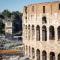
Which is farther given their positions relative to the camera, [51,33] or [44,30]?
[44,30]

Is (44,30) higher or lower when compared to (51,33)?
higher

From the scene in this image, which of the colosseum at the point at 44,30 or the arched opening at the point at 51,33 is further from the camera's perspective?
the arched opening at the point at 51,33

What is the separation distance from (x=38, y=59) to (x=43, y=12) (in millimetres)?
3639

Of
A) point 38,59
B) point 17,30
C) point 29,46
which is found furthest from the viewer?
point 17,30

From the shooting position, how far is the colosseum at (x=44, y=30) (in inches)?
676

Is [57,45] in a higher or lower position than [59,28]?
lower

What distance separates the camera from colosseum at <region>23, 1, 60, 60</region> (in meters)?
17.2

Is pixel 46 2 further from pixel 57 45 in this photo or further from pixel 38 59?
pixel 38 59

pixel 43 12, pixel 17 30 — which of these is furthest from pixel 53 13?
pixel 17 30

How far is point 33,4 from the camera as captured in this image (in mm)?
18797

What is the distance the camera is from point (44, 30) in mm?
18078

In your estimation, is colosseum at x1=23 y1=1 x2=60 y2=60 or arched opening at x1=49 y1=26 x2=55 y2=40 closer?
colosseum at x1=23 y1=1 x2=60 y2=60

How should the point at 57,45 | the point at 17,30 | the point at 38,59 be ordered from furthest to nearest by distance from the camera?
the point at 17,30 < the point at 38,59 < the point at 57,45

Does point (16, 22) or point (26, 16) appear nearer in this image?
point (26, 16)
